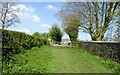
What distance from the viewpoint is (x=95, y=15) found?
75.0ft

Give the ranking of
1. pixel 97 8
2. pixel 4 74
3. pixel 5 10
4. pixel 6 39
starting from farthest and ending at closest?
pixel 5 10 → pixel 97 8 → pixel 6 39 → pixel 4 74

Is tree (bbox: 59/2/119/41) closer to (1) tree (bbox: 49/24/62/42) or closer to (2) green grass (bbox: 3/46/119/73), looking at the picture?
(2) green grass (bbox: 3/46/119/73)

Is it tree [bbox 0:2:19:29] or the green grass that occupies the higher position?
tree [bbox 0:2:19:29]

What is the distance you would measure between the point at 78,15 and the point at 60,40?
33.5 metres

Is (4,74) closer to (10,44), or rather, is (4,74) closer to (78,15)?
(10,44)

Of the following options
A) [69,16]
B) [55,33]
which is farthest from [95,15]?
[55,33]

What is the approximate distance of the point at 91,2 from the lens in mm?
23344

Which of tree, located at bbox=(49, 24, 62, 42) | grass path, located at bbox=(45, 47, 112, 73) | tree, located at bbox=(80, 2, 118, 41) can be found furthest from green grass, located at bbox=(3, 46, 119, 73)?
tree, located at bbox=(49, 24, 62, 42)

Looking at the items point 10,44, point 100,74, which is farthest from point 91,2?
point 100,74

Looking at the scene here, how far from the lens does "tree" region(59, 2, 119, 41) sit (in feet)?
73.3

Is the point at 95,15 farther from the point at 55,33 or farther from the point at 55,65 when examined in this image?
the point at 55,33

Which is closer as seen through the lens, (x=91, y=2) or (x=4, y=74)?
(x=4, y=74)

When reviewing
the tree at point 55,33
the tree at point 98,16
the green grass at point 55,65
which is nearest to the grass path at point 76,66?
the green grass at point 55,65

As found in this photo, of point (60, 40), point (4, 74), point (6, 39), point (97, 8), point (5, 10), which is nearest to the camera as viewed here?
point (4, 74)
